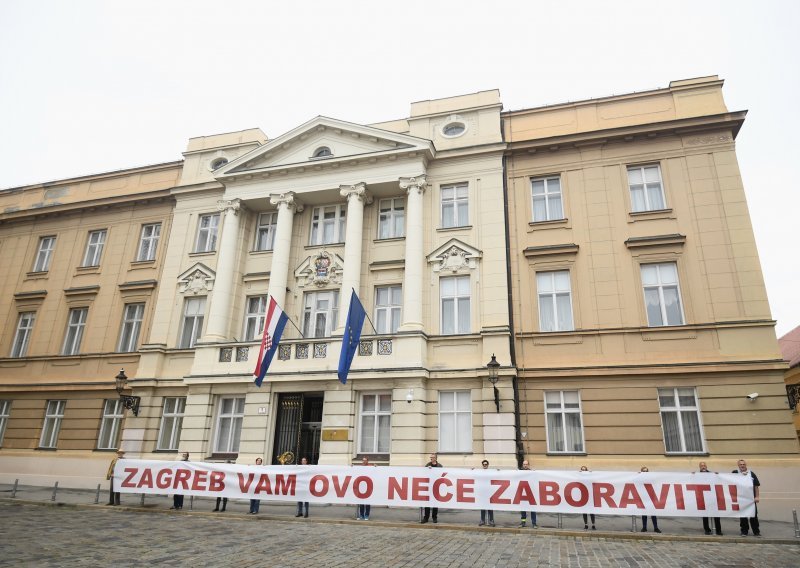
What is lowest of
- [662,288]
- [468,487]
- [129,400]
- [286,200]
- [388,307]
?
[468,487]

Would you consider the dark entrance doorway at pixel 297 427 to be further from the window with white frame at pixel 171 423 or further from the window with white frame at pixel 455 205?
the window with white frame at pixel 455 205

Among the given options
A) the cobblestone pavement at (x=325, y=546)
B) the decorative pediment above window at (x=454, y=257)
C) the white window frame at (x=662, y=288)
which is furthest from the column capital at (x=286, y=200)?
the white window frame at (x=662, y=288)

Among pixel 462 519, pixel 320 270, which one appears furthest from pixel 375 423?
pixel 320 270

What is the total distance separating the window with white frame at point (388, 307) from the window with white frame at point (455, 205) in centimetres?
356

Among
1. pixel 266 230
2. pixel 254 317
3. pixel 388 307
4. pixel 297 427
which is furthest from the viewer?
pixel 266 230

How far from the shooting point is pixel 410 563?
939 cm

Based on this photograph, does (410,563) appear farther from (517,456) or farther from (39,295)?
(39,295)

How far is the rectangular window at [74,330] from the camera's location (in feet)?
84.9

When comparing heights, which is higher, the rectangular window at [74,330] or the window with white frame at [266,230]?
the window with white frame at [266,230]

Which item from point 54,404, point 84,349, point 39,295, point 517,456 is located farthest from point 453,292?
point 39,295

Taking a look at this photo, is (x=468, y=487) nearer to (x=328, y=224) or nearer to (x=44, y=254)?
(x=328, y=224)

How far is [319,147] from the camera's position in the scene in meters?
24.0

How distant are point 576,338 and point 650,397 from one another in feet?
10.2

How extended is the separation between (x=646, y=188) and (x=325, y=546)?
1735 centimetres
